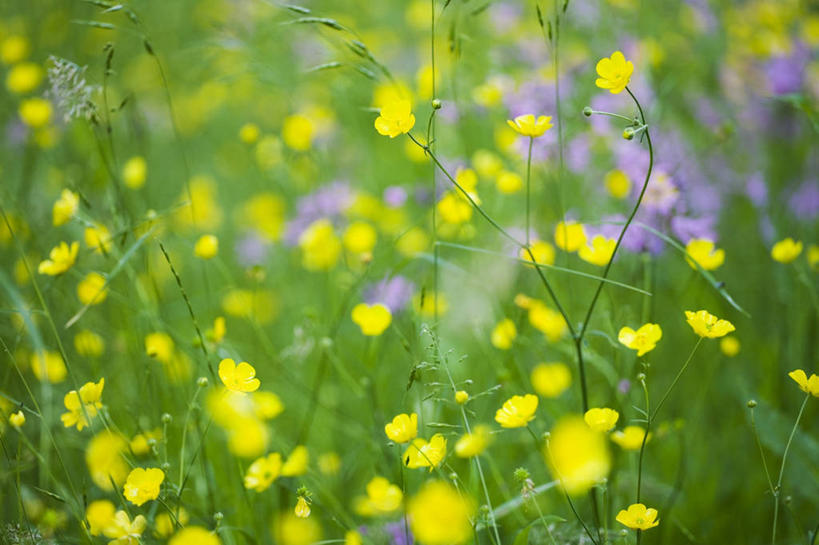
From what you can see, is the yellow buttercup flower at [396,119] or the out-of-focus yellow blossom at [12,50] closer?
the yellow buttercup flower at [396,119]

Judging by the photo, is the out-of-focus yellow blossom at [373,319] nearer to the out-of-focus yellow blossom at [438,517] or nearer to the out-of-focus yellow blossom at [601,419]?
the out-of-focus yellow blossom at [601,419]

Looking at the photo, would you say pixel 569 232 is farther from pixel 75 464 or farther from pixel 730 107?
pixel 730 107

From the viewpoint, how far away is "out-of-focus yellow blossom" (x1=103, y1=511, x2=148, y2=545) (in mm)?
766

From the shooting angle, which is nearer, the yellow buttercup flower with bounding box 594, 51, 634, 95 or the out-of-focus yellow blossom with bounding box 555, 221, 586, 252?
the yellow buttercup flower with bounding box 594, 51, 634, 95

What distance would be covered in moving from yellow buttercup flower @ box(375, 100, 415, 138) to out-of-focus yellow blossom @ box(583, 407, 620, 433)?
440 mm

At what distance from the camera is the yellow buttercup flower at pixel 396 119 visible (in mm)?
874

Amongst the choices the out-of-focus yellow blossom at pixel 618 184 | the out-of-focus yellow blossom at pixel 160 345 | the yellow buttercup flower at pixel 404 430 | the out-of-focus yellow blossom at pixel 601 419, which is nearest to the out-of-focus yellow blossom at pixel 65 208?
the out-of-focus yellow blossom at pixel 160 345

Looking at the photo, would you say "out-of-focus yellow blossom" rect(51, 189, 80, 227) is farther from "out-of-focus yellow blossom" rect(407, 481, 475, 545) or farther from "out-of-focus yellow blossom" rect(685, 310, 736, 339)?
"out-of-focus yellow blossom" rect(685, 310, 736, 339)

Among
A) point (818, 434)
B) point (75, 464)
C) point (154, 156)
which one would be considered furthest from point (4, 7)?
point (818, 434)

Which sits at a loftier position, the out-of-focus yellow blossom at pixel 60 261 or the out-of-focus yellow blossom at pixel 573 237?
the out-of-focus yellow blossom at pixel 573 237

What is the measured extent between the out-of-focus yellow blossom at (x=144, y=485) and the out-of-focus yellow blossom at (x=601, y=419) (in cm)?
53

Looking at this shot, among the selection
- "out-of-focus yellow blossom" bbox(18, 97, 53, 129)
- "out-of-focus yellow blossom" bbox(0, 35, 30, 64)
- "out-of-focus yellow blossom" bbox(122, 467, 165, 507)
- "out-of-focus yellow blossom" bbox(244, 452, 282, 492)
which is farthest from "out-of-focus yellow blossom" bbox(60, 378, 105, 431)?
"out-of-focus yellow blossom" bbox(0, 35, 30, 64)

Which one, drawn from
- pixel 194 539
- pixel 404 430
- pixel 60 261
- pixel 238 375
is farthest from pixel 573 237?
pixel 60 261

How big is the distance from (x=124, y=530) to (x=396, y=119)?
2.06 ft
